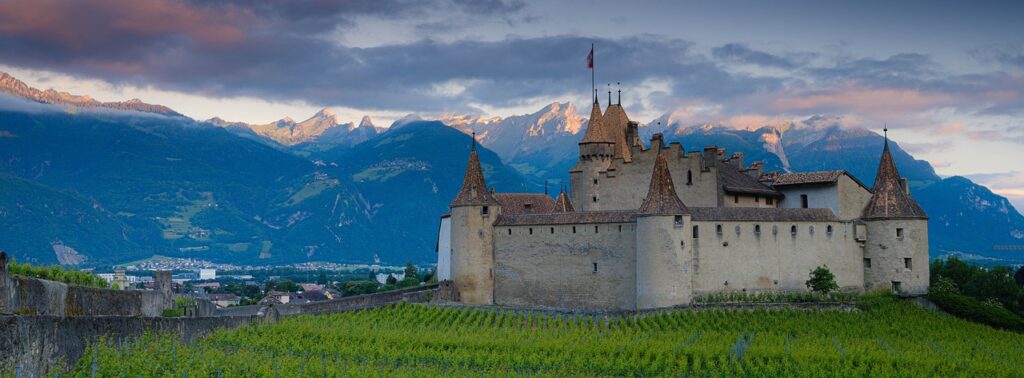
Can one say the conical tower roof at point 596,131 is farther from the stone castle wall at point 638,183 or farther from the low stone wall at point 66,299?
the low stone wall at point 66,299

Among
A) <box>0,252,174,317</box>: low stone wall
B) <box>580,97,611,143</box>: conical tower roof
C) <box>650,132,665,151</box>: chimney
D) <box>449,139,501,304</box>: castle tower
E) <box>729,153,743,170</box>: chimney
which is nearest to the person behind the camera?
<box>0,252,174,317</box>: low stone wall

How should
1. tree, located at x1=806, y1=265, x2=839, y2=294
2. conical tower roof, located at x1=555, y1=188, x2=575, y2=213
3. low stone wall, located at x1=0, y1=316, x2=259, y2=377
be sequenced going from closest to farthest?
low stone wall, located at x1=0, y1=316, x2=259, y2=377 < tree, located at x1=806, y1=265, x2=839, y2=294 < conical tower roof, located at x1=555, y1=188, x2=575, y2=213

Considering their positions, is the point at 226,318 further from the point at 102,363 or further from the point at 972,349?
the point at 972,349

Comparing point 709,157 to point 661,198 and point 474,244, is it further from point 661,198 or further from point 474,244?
point 474,244

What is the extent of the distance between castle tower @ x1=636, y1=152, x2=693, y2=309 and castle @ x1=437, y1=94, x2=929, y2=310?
0.19ft

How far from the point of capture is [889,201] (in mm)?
65000

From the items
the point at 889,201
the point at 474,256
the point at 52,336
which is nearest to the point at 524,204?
the point at 474,256

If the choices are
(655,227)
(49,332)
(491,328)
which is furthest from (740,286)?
(49,332)

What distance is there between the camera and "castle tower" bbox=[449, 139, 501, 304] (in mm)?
65250

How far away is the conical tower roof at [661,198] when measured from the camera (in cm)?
5944

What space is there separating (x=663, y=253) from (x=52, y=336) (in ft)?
123

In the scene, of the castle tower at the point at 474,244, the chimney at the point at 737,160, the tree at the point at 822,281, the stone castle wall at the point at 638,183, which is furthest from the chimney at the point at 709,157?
the castle tower at the point at 474,244

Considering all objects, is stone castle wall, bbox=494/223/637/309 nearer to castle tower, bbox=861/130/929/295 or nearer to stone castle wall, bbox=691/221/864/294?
stone castle wall, bbox=691/221/864/294

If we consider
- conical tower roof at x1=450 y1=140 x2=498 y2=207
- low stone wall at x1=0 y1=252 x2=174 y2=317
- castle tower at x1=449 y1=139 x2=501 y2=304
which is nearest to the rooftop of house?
conical tower roof at x1=450 y1=140 x2=498 y2=207
